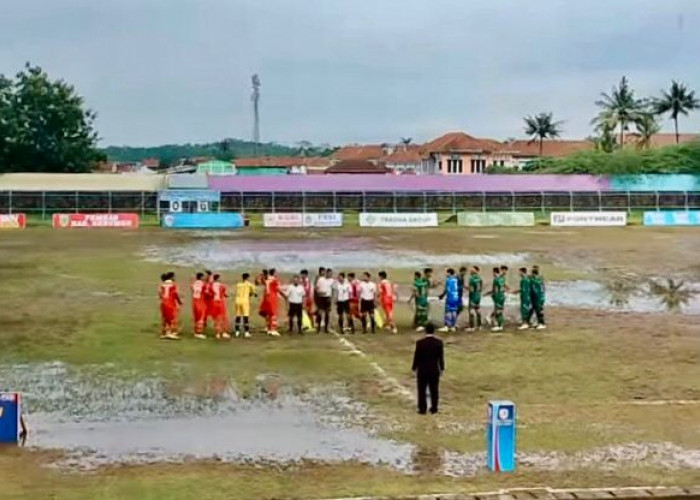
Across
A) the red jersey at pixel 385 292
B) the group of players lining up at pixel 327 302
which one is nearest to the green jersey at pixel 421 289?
the group of players lining up at pixel 327 302

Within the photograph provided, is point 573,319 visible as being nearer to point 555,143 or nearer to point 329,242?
point 329,242

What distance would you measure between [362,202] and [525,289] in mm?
45678

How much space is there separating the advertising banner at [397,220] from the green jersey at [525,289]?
3915cm

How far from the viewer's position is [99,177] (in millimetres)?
73938

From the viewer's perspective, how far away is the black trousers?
52.2 ft

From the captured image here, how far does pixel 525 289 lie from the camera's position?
2391cm

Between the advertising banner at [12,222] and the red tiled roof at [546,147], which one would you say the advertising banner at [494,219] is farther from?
the red tiled roof at [546,147]

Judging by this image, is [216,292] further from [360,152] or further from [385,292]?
A: [360,152]

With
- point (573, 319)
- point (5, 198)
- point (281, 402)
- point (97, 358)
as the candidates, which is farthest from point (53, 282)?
point (5, 198)

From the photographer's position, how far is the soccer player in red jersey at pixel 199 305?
878 inches

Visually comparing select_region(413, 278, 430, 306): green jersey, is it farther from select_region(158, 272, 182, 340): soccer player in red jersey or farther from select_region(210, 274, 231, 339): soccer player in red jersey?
select_region(158, 272, 182, 340): soccer player in red jersey

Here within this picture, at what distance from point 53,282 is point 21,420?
63.5ft

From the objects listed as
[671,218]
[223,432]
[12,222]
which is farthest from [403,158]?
[223,432]

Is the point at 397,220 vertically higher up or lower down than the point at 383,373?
higher up
